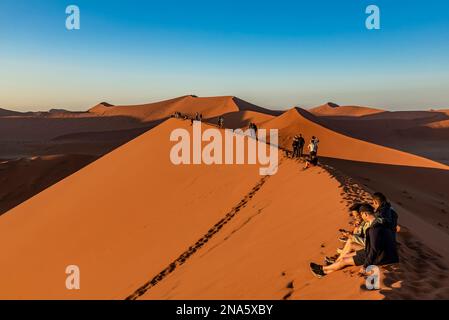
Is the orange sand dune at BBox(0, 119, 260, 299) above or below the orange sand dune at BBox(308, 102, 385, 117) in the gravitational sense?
below

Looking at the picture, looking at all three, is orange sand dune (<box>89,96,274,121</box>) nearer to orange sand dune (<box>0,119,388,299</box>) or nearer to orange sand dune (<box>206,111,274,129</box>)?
orange sand dune (<box>206,111,274,129</box>)

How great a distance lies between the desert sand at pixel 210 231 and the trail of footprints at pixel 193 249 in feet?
0.14

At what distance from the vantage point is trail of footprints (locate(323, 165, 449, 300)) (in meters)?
4.65

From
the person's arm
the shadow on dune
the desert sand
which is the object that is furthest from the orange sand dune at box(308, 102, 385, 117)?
the person's arm

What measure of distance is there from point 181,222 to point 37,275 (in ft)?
14.6

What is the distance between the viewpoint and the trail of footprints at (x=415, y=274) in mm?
4648

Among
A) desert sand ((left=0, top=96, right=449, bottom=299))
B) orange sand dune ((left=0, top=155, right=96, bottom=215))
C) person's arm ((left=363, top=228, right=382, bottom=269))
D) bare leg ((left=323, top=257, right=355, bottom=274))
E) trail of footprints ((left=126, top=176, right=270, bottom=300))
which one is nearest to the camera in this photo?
person's arm ((left=363, top=228, right=382, bottom=269))

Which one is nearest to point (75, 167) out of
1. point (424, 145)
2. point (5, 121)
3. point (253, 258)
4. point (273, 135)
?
point (273, 135)

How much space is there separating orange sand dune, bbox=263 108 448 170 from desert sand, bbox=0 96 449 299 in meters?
1.60
